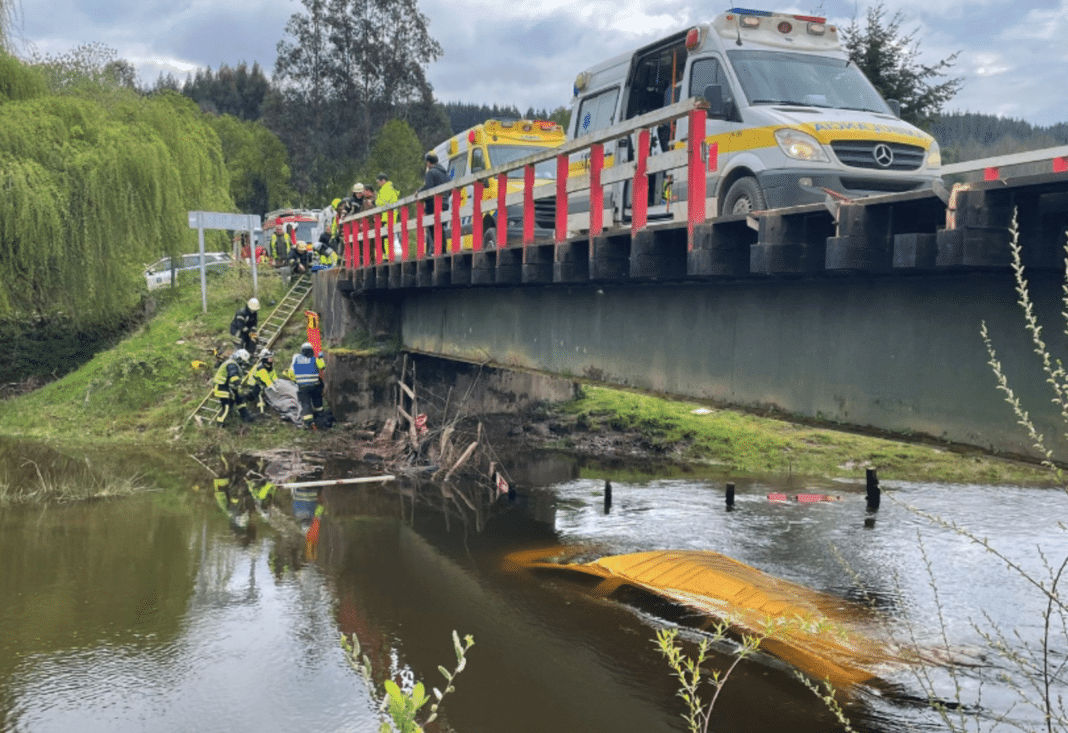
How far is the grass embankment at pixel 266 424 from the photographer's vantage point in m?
16.7

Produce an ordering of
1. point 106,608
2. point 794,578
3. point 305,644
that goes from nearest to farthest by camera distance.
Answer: point 305,644
point 106,608
point 794,578

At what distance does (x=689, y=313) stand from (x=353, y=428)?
1058cm

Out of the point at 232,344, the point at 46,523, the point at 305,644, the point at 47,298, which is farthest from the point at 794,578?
the point at 47,298

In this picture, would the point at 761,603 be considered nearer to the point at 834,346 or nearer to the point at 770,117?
the point at 834,346

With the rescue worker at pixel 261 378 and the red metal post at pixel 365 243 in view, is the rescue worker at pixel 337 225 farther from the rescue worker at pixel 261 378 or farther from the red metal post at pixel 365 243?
the rescue worker at pixel 261 378

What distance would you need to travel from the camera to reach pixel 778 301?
742 cm

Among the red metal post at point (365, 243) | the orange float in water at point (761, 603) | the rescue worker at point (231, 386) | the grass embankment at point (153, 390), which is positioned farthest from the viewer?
the grass embankment at point (153, 390)

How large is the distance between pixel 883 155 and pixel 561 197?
3.03 meters

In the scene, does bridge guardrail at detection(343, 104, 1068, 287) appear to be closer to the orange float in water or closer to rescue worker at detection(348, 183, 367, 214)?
the orange float in water

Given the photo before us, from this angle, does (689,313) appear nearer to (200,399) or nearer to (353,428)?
(353,428)

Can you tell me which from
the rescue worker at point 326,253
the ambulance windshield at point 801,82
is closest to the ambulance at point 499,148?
the rescue worker at point 326,253

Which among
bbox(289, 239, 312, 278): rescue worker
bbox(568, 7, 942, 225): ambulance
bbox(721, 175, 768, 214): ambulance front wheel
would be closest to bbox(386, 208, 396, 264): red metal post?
bbox(568, 7, 942, 225): ambulance

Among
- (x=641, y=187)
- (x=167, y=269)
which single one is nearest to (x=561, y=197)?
(x=641, y=187)

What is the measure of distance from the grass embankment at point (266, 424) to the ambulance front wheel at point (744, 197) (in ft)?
26.1
